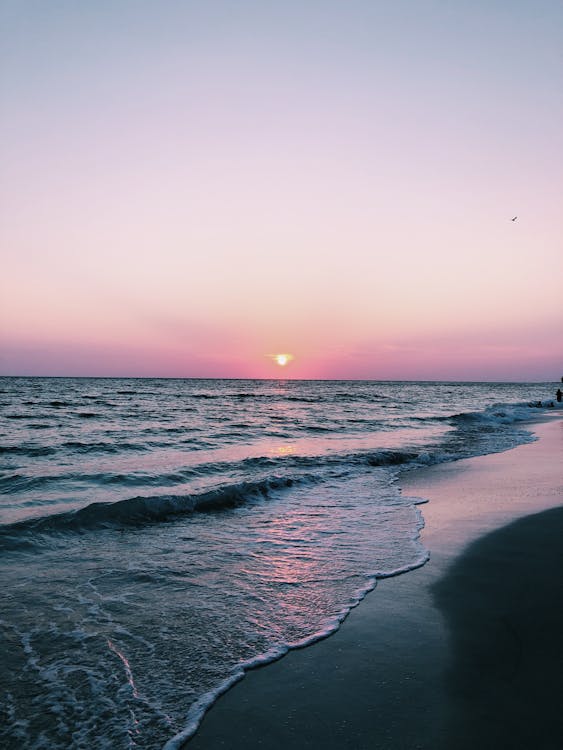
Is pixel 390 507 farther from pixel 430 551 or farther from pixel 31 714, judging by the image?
pixel 31 714

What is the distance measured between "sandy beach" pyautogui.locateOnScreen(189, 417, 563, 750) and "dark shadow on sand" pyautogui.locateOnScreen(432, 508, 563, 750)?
0.03ft

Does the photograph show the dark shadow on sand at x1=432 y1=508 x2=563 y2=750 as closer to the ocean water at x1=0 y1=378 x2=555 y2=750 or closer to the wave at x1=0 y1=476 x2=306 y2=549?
the ocean water at x1=0 y1=378 x2=555 y2=750

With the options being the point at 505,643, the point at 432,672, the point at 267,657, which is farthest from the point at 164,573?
the point at 505,643

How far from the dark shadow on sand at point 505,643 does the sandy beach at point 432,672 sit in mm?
10

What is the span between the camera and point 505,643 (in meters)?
4.34

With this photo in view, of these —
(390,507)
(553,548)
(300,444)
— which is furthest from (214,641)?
(300,444)

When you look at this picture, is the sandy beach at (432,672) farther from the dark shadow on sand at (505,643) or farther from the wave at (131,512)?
the wave at (131,512)

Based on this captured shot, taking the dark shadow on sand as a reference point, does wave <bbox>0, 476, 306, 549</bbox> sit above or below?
below

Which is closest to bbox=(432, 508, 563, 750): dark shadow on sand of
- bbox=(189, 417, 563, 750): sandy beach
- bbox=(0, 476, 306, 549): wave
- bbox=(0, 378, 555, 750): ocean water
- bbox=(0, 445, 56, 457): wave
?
bbox=(189, 417, 563, 750): sandy beach

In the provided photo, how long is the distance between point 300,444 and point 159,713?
57.0 ft

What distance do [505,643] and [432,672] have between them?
917 millimetres

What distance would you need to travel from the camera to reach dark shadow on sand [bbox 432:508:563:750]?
126 inches

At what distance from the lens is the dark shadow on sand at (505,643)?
3.19 meters

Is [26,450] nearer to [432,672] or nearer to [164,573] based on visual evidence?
[164,573]
